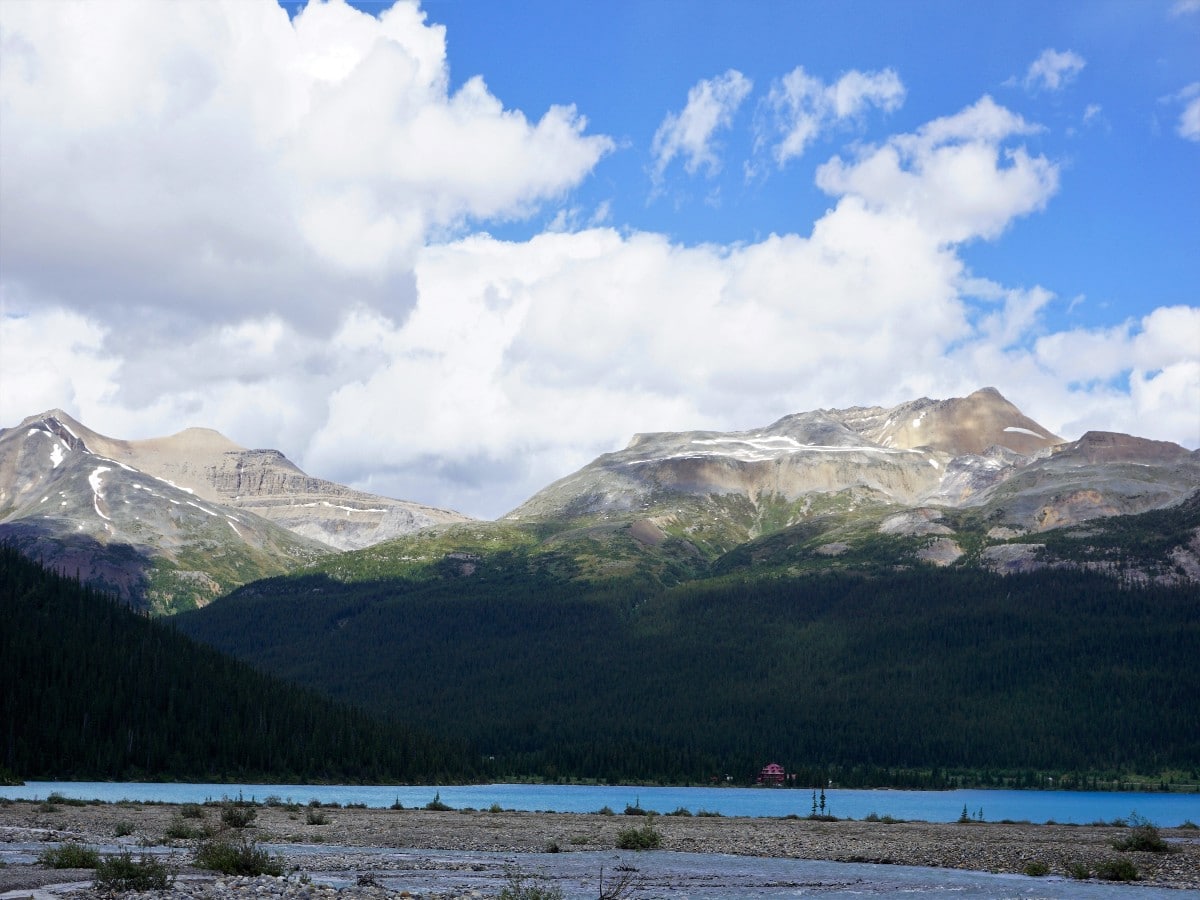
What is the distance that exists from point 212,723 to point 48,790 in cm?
4243

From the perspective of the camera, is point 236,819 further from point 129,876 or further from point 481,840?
point 129,876

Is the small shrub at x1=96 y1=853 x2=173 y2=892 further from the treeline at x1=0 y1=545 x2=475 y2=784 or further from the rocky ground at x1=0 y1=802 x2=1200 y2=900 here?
the treeline at x1=0 y1=545 x2=475 y2=784

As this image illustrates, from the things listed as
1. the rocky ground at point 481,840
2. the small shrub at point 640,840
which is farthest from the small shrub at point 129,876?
the small shrub at point 640,840

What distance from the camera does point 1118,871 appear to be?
55.1 meters

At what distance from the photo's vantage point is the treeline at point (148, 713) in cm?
14025

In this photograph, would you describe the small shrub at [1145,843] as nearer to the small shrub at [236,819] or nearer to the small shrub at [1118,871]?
the small shrub at [1118,871]

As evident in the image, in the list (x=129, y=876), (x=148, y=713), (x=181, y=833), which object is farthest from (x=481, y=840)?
(x=148, y=713)

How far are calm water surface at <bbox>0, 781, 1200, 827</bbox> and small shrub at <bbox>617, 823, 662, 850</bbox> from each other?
41.5 metres

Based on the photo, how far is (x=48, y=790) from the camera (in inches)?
4631

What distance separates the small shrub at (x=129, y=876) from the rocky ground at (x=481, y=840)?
734 mm

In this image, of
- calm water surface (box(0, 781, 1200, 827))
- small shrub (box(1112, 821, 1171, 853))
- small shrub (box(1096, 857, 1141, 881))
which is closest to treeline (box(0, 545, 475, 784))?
calm water surface (box(0, 781, 1200, 827))

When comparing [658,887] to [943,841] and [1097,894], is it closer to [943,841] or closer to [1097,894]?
[1097,894]

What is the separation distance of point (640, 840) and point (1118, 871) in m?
28.1

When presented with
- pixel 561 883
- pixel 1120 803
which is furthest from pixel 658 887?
pixel 1120 803
